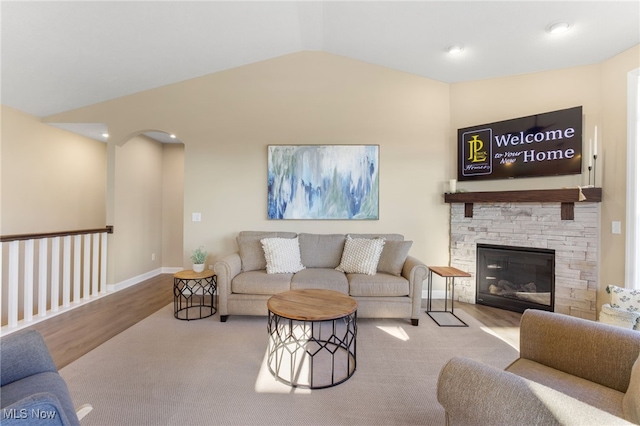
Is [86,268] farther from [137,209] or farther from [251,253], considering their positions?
[251,253]

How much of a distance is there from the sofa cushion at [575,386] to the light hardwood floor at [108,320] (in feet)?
4.54

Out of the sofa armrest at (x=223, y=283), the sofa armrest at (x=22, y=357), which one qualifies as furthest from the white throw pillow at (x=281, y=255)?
the sofa armrest at (x=22, y=357)

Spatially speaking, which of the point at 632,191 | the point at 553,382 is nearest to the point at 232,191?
the point at 553,382

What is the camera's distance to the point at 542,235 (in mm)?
3139

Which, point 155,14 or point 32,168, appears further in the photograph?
point 32,168

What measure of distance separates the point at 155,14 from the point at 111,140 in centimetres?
203

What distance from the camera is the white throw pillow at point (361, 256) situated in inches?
120

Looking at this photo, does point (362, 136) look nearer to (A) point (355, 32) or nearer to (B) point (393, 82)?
(B) point (393, 82)

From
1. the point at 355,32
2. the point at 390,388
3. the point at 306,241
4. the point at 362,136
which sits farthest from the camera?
the point at 362,136

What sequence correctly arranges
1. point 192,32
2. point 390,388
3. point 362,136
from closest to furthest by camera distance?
1. point 390,388
2. point 192,32
3. point 362,136

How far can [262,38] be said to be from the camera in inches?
129

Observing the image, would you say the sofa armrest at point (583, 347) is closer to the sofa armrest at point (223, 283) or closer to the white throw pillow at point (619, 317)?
the white throw pillow at point (619, 317)

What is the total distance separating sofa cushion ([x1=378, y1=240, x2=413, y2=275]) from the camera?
3031 mm

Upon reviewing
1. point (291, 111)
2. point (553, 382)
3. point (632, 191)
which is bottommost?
point (553, 382)
